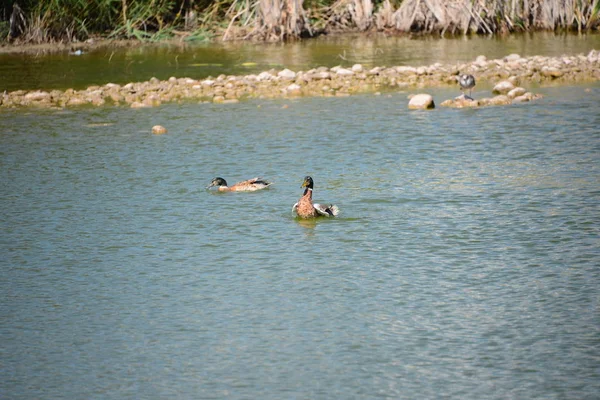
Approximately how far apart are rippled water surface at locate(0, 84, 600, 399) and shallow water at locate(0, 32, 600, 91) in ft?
18.9

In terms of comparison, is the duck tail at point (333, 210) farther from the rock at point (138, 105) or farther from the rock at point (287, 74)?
the rock at point (287, 74)

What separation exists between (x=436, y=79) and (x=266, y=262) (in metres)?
9.83

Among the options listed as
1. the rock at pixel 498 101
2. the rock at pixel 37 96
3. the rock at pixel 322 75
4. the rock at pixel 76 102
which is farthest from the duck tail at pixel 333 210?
the rock at pixel 37 96

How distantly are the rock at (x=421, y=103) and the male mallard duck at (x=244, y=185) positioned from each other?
4769 mm

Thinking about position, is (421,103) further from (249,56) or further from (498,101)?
(249,56)

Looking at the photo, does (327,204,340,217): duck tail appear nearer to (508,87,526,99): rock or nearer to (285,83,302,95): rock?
(508,87,526,99): rock

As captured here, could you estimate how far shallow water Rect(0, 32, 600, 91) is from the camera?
752 inches

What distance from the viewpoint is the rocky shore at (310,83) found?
16.7 m

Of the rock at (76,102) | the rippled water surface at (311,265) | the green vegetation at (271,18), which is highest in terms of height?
the green vegetation at (271,18)

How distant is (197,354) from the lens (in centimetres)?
629

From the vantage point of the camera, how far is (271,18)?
2375 cm

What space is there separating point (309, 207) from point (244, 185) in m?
1.39

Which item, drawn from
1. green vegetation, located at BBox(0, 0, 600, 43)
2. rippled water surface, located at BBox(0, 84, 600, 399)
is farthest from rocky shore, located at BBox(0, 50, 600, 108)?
green vegetation, located at BBox(0, 0, 600, 43)

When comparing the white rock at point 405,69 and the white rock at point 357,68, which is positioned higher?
the white rock at point 357,68
